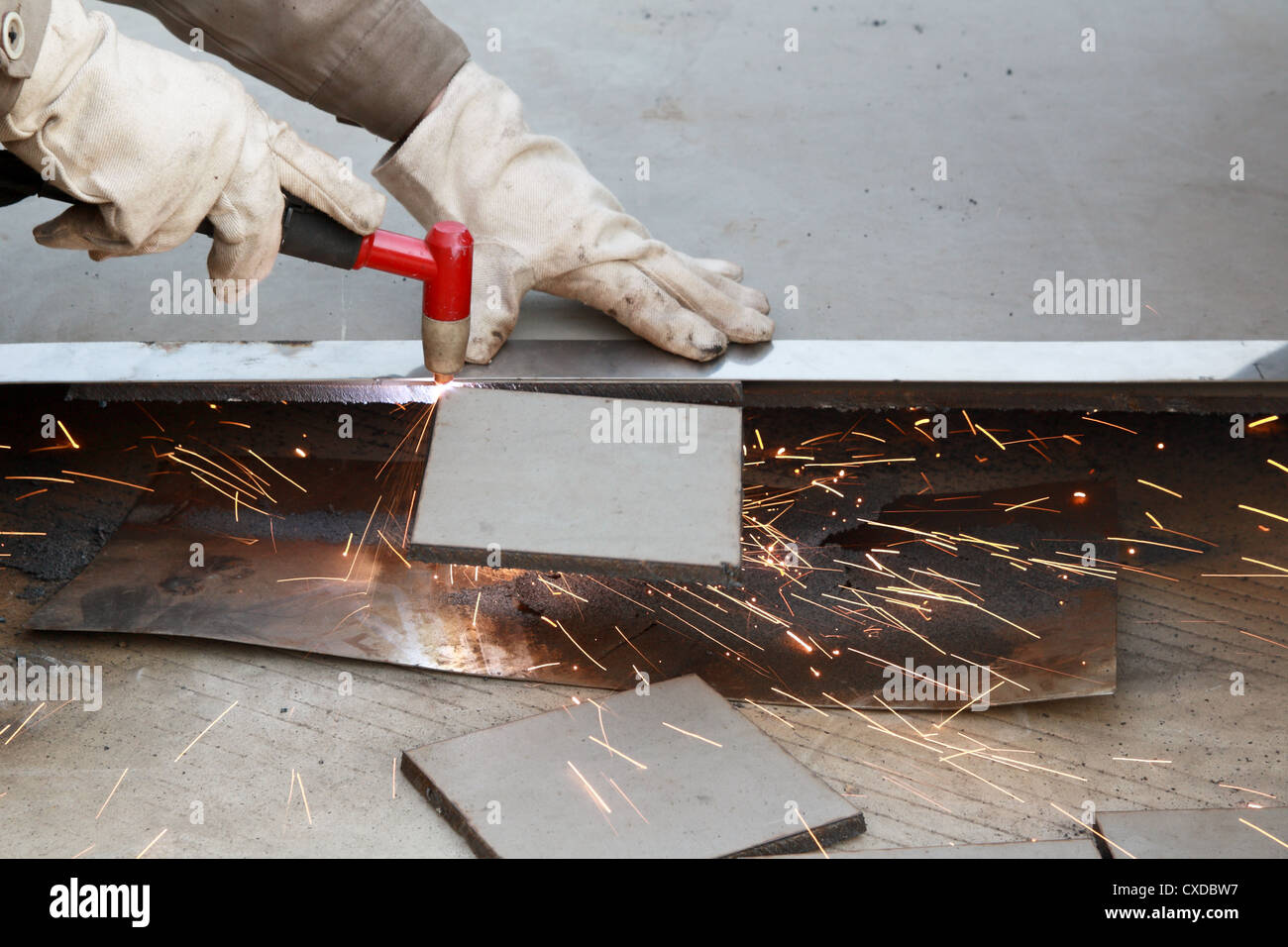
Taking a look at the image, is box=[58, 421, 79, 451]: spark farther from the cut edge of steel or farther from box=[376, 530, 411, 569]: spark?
box=[376, 530, 411, 569]: spark

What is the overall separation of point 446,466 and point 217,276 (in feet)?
1.61

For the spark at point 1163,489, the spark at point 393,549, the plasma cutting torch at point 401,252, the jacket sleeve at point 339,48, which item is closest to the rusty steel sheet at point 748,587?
the spark at point 393,549

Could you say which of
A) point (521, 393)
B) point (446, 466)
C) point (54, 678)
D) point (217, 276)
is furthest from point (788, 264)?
point (54, 678)

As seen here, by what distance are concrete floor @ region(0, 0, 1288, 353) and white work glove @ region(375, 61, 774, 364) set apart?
15 centimetres

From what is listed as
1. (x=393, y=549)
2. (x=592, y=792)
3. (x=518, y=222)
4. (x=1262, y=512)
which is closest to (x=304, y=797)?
(x=592, y=792)

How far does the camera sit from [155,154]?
164cm

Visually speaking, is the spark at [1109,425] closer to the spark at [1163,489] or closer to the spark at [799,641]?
the spark at [1163,489]

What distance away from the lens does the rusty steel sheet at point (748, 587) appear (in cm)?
226

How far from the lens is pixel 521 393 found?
2.22 meters

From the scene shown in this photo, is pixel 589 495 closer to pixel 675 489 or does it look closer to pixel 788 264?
pixel 675 489

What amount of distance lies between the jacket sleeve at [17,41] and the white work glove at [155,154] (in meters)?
0.03

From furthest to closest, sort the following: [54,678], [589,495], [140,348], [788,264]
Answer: [788,264] < [140,348] < [54,678] < [589,495]

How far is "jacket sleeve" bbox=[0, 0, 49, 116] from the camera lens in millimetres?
1406

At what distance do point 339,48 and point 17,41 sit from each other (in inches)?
30.7
